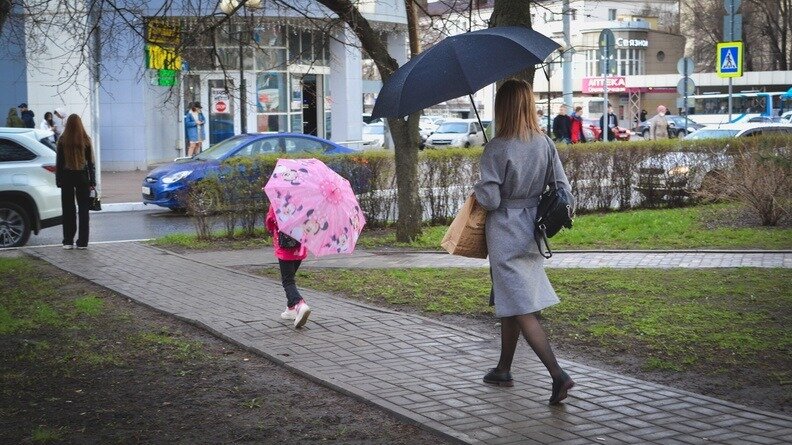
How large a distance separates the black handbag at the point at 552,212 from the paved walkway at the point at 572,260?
5.82m

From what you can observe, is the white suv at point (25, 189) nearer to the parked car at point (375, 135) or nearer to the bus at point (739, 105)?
the parked car at point (375, 135)

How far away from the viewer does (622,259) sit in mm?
12117

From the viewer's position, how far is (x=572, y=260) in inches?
480

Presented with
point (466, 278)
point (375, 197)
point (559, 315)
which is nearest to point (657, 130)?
point (375, 197)

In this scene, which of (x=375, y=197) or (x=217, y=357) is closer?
(x=217, y=357)

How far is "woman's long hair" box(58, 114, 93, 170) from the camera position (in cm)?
1355

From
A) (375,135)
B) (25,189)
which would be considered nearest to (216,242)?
(25,189)

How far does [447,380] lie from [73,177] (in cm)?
871

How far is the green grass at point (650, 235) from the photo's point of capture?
1310 cm

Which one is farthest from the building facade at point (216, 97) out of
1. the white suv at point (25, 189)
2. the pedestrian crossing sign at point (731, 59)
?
the white suv at point (25, 189)

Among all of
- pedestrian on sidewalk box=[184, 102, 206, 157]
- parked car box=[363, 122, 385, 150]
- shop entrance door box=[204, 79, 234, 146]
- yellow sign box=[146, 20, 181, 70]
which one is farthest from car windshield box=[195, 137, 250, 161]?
parked car box=[363, 122, 385, 150]

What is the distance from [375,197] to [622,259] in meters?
4.77

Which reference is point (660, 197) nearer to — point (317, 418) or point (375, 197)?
point (375, 197)

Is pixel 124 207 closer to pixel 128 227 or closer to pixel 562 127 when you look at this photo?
pixel 128 227
